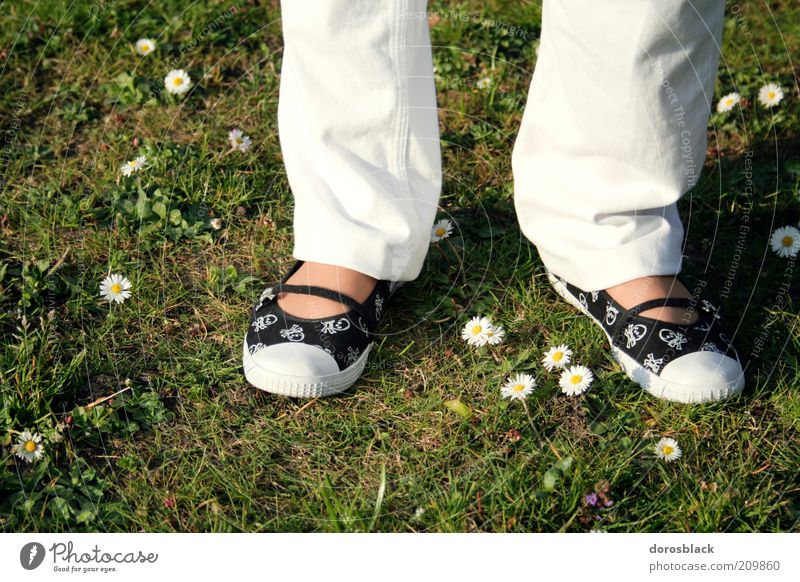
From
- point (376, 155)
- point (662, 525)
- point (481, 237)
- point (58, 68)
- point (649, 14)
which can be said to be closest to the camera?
point (649, 14)

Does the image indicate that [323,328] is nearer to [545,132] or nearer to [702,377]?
[545,132]

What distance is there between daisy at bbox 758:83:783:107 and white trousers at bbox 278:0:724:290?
0.90 meters

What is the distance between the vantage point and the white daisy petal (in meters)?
1.53

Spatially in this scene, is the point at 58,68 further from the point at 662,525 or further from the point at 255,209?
the point at 662,525

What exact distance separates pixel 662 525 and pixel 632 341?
36 cm

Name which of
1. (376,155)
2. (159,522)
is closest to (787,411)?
(376,155)

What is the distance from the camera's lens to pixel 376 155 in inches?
61.6

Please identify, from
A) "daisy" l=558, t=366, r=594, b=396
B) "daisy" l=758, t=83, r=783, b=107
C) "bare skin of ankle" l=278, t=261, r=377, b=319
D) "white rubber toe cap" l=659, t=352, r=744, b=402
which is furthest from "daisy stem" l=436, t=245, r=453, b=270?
"daisy" l=758, t=83, r=783, b=107

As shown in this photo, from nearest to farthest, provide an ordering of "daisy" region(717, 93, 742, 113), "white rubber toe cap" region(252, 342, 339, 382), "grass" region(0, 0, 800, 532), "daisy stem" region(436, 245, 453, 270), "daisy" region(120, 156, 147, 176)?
1. "grass" region(0, 0, 800, 532)
2. "white rubber toe cap" region(252, 342, 339, 382)
3. "daisy stem" region(436, 245, 453, 270)
4. "daisy" region(120, 156, 147, 176)
5. "daisy" region(717, 93, 742, 113)

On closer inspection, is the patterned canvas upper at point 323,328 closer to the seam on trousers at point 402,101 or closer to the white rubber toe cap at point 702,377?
the seam on trousers at point 402,101

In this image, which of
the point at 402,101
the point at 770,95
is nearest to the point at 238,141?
the point at 402,101

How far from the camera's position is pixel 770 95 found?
2322 millimetres

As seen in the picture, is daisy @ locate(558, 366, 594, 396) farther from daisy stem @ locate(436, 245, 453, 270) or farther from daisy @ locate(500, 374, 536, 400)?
daisy stem @ locate(436, 245, 453, 270)

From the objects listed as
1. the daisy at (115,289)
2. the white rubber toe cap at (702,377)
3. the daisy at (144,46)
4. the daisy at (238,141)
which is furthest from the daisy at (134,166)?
the white rubber toe cap at (702,377)
